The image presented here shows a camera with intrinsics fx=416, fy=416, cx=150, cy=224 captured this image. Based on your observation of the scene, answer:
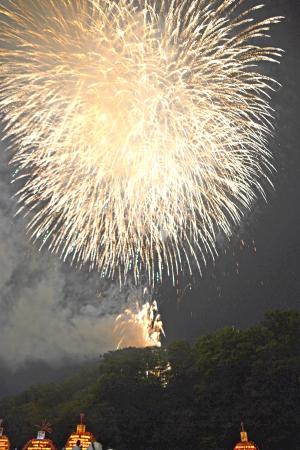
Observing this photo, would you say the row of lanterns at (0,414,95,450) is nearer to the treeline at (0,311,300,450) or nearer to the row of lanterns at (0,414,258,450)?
the row of lanterns at (0,414,258,450)

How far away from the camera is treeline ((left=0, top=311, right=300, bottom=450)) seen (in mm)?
24266

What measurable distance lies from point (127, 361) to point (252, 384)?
10117mm

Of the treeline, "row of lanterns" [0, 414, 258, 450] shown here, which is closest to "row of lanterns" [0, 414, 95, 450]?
"row of lanterns" [0, 414, 258, 450]

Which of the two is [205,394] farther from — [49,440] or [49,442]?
[49,442]

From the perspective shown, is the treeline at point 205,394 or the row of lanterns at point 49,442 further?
the treeline at point 205,394

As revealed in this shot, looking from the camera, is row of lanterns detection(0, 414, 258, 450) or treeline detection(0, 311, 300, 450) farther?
treeline detection(0, 311, 300, 450)

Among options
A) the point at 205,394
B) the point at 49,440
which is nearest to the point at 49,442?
the point at 49,440

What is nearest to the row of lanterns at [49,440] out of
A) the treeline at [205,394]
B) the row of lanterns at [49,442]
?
the row of lanterns at [49,442]

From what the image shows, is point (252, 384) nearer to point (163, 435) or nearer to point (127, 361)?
point (163, 435)

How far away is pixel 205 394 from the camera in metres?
26.8

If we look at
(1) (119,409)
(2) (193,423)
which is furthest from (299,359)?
(1) (119,409)

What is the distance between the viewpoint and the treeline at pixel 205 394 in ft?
79.6

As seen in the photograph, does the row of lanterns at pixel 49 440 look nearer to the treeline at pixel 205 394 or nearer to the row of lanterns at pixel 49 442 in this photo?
the row of lanterns at pixel 49 442

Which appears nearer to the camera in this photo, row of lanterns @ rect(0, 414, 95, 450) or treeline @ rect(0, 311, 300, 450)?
row of lanterns @ rect(0, 414, 95, 450)
